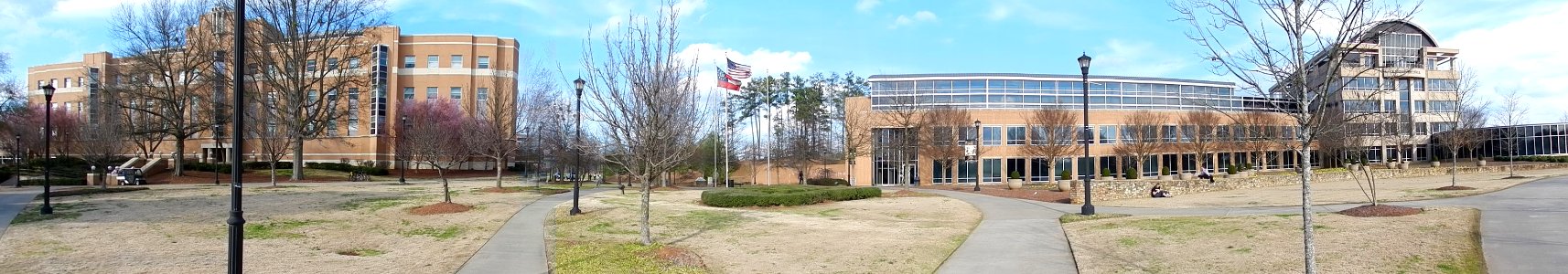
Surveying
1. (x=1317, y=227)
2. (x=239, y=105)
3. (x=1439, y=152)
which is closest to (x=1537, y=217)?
(x=1317, y=227)

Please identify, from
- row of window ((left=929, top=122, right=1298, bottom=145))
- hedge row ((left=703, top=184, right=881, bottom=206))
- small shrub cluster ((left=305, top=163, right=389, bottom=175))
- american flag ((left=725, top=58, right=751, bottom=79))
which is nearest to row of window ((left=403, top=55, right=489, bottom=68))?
small shrub cluster ((left=305, top=163, right=389, bottom=175))

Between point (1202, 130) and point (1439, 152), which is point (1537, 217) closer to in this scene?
point (1202, 130)

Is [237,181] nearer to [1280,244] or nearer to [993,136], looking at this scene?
[1280,244]

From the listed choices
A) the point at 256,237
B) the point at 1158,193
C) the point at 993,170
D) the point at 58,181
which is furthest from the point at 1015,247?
the point at 993,170

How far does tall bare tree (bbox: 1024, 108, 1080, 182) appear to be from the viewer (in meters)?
46.0

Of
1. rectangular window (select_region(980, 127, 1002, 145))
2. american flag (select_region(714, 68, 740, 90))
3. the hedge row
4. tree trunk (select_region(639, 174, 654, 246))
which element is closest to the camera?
tree trunk (select_region(639, 174, 654, 246))

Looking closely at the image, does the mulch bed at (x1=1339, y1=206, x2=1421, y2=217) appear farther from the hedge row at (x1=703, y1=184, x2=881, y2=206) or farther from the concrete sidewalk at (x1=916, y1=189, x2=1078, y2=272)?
the hedge row at (x1=703, y1=184, x2=881, y2=206)

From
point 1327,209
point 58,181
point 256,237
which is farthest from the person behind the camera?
point 58,181

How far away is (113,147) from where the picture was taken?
116 feet

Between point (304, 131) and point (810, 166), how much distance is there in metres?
30.1

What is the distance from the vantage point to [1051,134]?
150ft

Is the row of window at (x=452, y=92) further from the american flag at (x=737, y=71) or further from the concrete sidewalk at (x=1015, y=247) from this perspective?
the concrete sidewalk at (x=1015, y=247)

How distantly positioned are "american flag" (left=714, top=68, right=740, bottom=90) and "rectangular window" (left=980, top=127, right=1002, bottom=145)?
22068 mm

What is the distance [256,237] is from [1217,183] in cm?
3166
